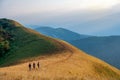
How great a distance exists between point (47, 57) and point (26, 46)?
83.8ft

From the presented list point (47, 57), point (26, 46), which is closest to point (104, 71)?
point (47, 57)

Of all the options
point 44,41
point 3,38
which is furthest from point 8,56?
point 3,38

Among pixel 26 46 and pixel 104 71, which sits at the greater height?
pixel 26 46

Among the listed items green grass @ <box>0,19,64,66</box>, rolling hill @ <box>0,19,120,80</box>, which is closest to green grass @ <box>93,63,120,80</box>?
rolling hill @ <box>0,19,120,80</box>

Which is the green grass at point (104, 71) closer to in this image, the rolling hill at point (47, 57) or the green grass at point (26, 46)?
the rolling hill at point (47, 57)

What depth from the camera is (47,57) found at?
101625 mm

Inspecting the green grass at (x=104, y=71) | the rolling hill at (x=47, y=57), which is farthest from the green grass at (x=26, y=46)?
the green grass at (x=104, y=71)

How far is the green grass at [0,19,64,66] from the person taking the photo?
110081 millimetres

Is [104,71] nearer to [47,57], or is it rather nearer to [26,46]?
[47,57]

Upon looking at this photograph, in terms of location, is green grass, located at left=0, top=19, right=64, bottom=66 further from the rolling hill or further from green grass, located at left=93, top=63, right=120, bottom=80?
green grass, located at left=93, top=63, right=120, bottom=80

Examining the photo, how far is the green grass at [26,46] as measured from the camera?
361 feet

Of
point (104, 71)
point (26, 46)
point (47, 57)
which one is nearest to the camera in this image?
point (104, 71)

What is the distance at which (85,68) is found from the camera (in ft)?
290

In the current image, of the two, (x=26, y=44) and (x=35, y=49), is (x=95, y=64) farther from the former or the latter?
(x=26, y=44)
